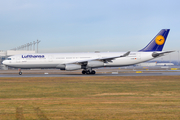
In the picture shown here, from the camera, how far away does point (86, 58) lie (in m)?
43.7

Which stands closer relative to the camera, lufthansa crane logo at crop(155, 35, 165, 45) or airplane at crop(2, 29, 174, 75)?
airplane at crop(2, 29, 174, 75)

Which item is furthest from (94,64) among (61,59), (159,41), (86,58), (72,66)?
(159,41)

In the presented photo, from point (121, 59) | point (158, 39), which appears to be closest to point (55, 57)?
point (121, 59)

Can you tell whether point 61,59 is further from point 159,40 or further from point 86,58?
point 159,40

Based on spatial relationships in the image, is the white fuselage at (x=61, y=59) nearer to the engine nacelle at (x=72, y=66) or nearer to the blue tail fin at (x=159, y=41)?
the blue tail fin at (x=159, y=41)

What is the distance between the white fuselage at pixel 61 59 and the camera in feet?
140

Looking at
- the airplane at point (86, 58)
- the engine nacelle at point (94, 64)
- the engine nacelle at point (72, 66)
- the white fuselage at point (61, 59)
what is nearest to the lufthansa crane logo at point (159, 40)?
the airplane at point (86, 58)

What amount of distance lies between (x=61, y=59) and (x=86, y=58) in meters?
5.13

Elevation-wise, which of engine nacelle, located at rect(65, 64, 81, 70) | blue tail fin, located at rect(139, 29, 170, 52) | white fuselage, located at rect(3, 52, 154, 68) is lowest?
engine nacelle, located at rect(65, 64, 81, 70)

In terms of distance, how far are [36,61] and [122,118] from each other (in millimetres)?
35264

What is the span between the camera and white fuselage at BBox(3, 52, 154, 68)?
4272 cm

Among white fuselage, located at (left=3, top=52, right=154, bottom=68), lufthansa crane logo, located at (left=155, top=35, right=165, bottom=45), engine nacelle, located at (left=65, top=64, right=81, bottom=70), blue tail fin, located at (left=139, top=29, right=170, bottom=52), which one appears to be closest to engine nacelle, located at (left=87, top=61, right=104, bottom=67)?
white fuselage, located at (left=3, top=52, right=154, bottom=68)

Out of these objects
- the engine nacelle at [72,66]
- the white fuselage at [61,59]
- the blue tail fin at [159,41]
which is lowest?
the engine nacelle at [72,66]

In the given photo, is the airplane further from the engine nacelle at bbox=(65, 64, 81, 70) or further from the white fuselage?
the engine nacelle at bbox=(65, 64, 81, 70)
